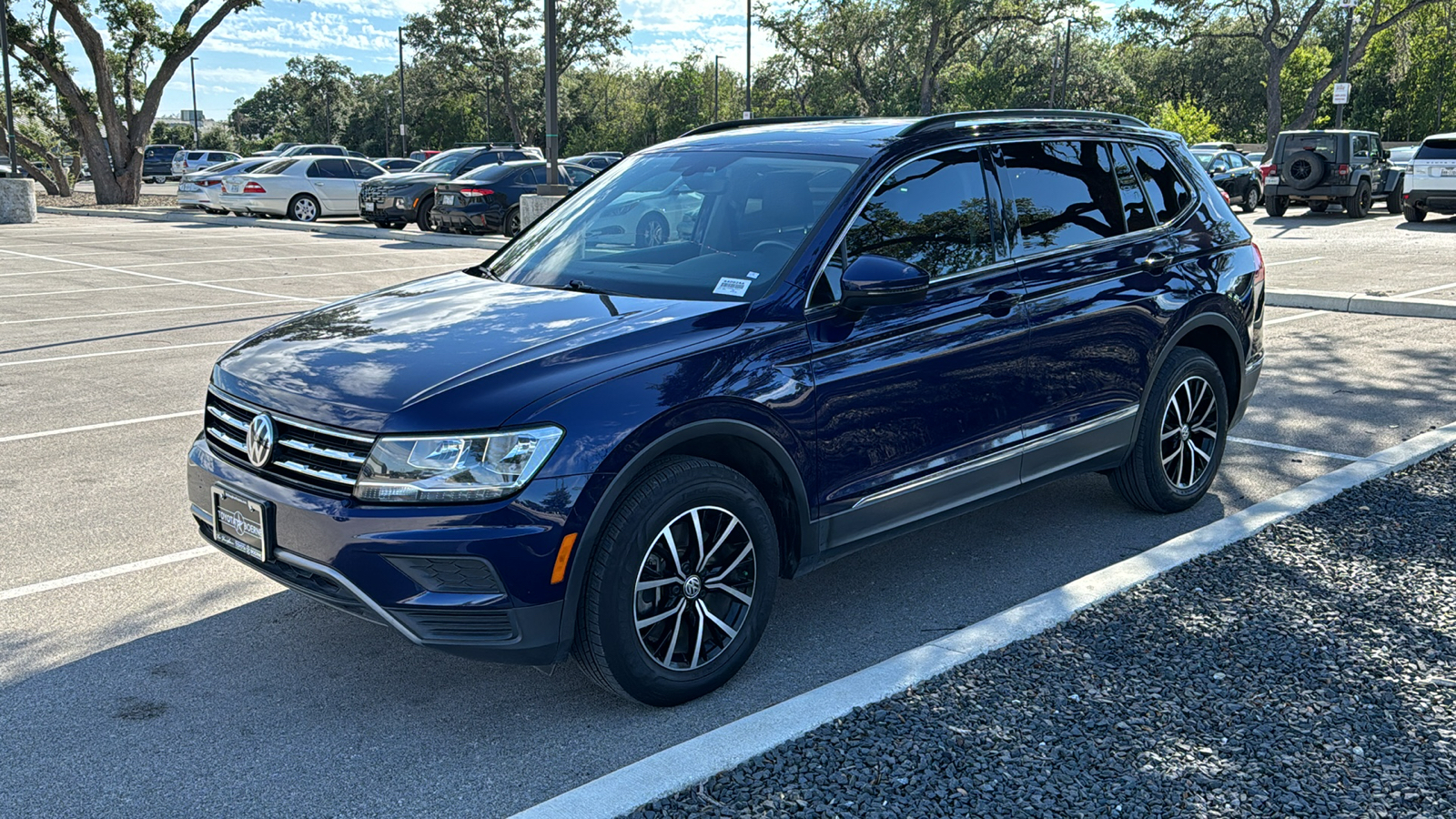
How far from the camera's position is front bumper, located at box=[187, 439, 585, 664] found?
11.1ft

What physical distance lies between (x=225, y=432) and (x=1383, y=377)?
321 inches

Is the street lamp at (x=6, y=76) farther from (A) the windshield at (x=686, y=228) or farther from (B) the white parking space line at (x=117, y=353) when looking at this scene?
(A) the windshield at (x=686, y=228)

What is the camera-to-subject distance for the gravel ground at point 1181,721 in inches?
124

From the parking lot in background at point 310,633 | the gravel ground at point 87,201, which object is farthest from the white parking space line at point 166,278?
the gravel ground at point 87,201

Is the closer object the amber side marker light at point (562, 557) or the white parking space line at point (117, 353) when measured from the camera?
the amber side marker light at point (562, 557)

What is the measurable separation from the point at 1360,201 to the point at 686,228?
1007 inches

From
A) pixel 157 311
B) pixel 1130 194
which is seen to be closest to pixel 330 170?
pixel 157 311

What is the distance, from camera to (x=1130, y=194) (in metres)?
5.53

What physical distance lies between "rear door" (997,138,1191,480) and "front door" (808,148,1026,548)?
0.15m

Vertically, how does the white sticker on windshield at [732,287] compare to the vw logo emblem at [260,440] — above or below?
above

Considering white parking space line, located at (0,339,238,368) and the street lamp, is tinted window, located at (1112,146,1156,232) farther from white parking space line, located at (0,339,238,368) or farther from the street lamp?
the street lamp

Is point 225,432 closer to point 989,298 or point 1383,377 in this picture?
point 989,298

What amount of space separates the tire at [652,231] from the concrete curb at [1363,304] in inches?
393

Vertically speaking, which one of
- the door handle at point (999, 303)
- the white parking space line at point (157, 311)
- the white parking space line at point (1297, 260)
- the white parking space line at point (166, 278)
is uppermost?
the door handle at point (999, 303)
